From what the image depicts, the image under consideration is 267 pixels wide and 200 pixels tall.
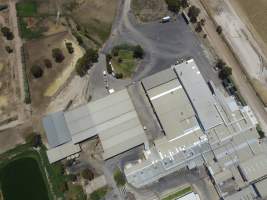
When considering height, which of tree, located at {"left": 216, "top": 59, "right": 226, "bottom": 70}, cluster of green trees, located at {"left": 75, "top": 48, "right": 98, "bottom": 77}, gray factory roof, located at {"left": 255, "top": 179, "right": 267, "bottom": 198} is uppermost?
cluster of green trees, located at {"left": 75, "top": 48, "right": 98, "bottom": 77}

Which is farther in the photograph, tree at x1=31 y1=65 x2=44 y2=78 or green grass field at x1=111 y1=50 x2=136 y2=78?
green grass field at x1=111 y1=50 x2=136 y2=78

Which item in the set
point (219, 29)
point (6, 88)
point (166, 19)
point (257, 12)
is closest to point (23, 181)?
point (6, 88)

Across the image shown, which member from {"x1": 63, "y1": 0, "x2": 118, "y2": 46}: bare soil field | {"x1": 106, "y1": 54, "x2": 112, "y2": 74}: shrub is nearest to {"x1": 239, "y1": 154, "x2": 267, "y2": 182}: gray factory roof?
{"x1": 106, "y1": 54, "x2": 112, "y2": 74}: shrub

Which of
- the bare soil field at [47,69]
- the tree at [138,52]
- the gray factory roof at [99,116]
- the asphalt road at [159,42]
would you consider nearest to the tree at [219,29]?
the asphalt road at [159,42]

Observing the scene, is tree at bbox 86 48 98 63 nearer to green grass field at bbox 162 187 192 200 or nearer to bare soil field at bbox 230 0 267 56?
green grass field at bbox 162 187 192 200

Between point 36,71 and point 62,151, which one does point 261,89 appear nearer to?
point 62,151

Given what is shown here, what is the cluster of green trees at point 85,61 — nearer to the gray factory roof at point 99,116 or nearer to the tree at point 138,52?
the gray factory roof at point 99,116

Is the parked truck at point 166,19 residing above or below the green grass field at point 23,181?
above
